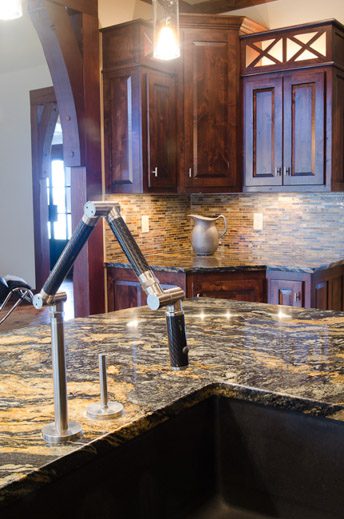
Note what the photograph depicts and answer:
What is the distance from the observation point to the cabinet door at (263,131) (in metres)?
4.27

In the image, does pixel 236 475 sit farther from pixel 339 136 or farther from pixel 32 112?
pixel 32 112

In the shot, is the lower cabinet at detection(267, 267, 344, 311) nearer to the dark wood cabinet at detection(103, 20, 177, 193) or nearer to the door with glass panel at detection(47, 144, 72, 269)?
the dark wood cabinet at detection(103, 20, 177, 193)

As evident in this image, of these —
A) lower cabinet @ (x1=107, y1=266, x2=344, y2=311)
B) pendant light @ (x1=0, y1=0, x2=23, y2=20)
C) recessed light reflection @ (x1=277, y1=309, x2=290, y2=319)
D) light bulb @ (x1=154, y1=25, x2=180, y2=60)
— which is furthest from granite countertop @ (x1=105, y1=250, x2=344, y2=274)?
pendant light @ (x1=0, y1=0, x2=23, y2=20)

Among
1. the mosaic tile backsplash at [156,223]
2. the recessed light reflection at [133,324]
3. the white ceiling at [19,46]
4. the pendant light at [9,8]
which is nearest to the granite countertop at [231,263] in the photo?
the mosaic tile backsplash at [156,223]

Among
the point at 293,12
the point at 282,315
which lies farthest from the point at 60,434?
the point at 293,12

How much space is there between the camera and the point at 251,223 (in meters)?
4.85

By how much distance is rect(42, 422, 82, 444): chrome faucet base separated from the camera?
113 centimetres

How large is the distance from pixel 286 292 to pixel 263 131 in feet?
3.84

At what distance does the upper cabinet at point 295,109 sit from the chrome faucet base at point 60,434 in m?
3.29

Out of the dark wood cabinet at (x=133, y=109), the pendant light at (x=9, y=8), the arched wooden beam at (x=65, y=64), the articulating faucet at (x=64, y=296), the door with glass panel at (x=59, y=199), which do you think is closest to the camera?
the articulating faucet at (x=64, y=296)

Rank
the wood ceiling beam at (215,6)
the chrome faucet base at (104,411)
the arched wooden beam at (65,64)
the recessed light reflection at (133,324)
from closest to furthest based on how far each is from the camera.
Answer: the chrome faucet base at (104,411)
the recessed light reflection at (133,324)
the arched wooden beam at (65,64)
the wood ceiling beam at (215,6)

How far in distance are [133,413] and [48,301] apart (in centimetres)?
32

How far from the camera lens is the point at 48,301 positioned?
1.09 m

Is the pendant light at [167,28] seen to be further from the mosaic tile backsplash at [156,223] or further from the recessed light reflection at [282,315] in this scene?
the mosaic tile backsplash at [156,223]
